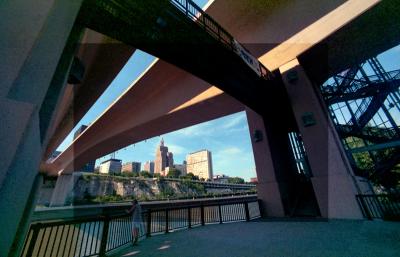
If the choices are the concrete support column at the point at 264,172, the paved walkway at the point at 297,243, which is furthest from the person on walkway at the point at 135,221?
the concrete support column at the point at 264,172

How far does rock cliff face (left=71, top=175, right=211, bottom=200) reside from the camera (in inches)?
3029

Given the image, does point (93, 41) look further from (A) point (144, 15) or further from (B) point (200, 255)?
(B) point (200, 255)

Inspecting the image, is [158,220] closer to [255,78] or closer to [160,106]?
[255,78]

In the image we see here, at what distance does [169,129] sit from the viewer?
19.1 metres

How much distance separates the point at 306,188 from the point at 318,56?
9.16 metres

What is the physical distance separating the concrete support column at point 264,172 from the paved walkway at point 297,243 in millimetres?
3579

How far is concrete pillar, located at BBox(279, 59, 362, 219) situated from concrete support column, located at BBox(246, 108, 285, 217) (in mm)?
2324

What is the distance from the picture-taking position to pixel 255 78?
9.64m

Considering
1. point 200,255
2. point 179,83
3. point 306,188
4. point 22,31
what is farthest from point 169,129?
point 22,31

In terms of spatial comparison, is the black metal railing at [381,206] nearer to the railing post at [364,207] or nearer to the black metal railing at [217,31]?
the railing post at [364,207]

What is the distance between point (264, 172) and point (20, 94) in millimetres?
12804

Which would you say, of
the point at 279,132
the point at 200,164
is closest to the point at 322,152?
the point at 279,132

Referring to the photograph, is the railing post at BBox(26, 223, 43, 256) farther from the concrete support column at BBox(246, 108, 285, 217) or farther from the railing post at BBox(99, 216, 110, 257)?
the concrete support column at BBox(246, 108, 285, 217)

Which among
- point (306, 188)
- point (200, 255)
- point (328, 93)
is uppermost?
point (328, 93)
